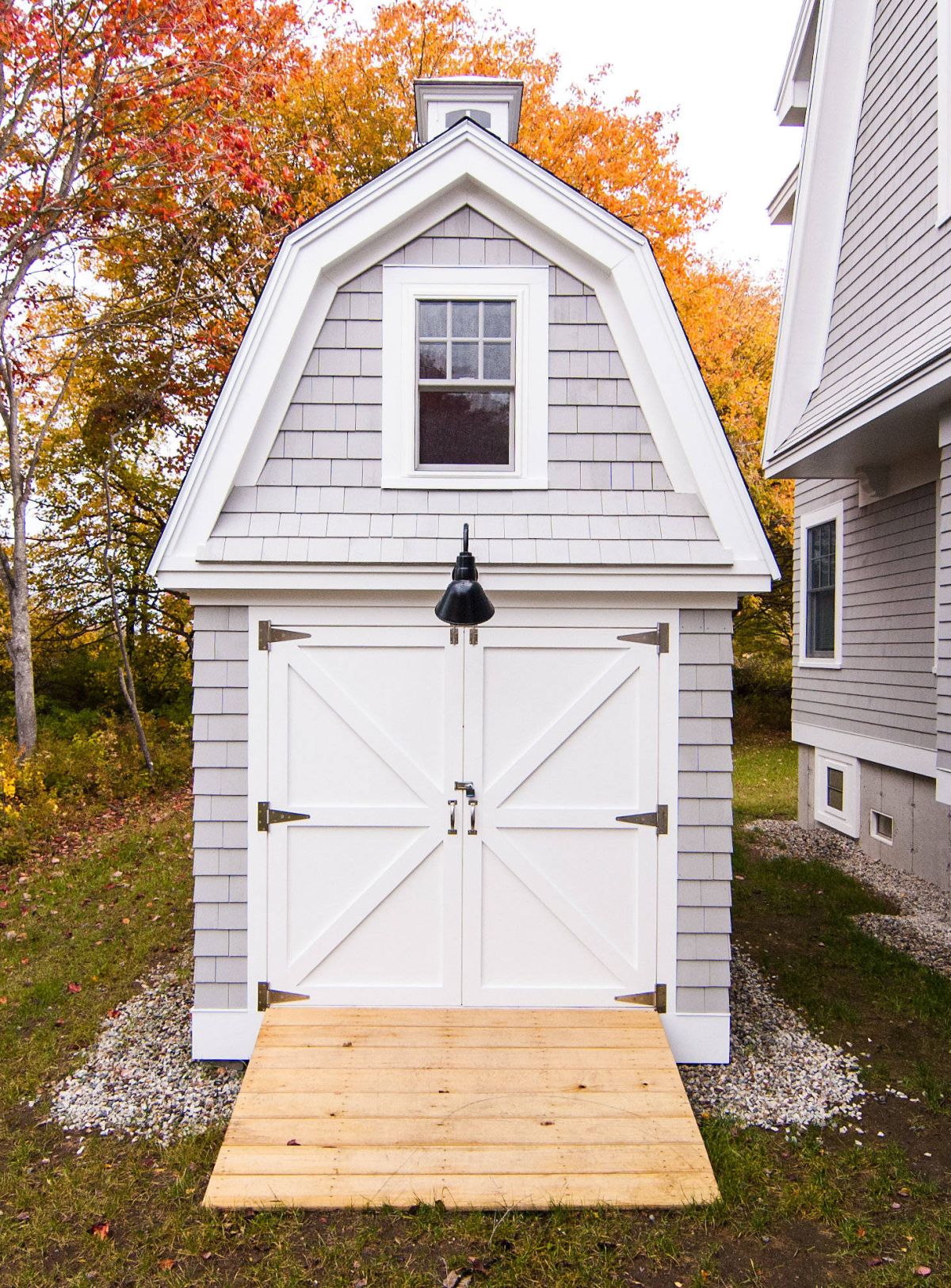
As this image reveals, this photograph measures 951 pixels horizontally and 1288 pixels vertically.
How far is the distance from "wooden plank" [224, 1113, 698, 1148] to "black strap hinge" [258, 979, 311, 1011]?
86 centimetres

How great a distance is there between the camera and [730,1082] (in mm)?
4480

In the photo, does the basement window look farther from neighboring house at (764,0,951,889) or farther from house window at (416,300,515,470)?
house window at (416,300,515,470)

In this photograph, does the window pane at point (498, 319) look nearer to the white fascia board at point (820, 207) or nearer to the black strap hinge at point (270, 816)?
the black strap hinge at point (270, 816)

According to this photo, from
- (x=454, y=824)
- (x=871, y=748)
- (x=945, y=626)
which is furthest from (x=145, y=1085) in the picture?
(x=871, y=748)

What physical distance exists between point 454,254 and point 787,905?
6.08 m

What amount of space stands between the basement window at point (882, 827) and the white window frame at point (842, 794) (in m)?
0.26

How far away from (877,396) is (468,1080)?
570 cm

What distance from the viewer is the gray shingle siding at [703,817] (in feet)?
15.1

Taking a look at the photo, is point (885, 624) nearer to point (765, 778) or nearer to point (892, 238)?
point (892, 238)

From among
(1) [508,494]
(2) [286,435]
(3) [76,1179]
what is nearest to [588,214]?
(1) [508,494]

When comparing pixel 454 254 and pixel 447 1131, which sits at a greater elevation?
pixel 454 254

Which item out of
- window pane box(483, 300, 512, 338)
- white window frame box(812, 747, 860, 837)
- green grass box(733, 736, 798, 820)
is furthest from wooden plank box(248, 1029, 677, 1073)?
green grass box(733, 736, 798, 820)

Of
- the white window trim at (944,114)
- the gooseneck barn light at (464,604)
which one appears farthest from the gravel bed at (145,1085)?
the white window trim at (944,114)

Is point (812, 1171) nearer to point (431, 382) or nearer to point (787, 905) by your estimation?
point (787, 905)
